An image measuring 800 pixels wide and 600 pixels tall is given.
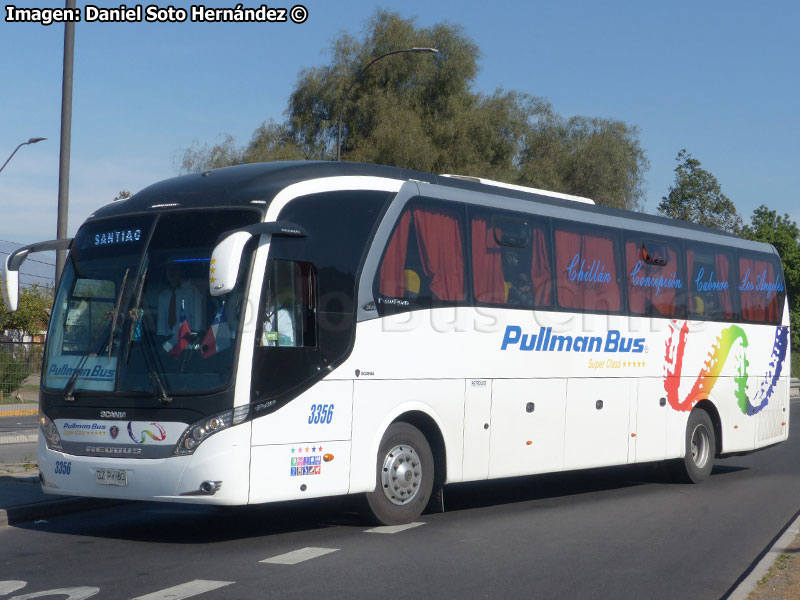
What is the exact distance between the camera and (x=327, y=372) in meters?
10.3

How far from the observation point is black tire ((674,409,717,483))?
1606cm

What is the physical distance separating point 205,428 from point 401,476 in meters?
2.43

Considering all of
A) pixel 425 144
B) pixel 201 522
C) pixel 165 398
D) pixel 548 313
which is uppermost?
pixel 425 144

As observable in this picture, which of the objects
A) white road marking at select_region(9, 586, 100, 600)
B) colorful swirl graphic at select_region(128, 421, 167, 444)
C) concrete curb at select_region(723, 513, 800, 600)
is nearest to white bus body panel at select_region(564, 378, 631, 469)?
Answer: concrete curb at select_region(723, 513, 800, 600)

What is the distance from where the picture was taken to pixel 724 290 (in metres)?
17.0

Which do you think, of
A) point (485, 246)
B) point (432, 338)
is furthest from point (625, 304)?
point (432, 338)

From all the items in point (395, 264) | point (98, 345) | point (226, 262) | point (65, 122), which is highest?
point (65, 122)

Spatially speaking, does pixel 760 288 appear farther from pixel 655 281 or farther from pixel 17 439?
pixel 17 439

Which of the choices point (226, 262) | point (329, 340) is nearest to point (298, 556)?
point (329, 340)

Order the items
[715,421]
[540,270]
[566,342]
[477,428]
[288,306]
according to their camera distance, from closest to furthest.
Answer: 1. [288,306]
2. [477,428]
3. [540,270]
4. [566,342]
5. [715,421]

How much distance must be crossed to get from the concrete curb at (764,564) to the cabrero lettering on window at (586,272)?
13.0 feet

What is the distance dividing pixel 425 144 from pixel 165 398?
121 feet

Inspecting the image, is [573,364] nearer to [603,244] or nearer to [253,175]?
[603,244]

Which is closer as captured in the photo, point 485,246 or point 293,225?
point 293,225
